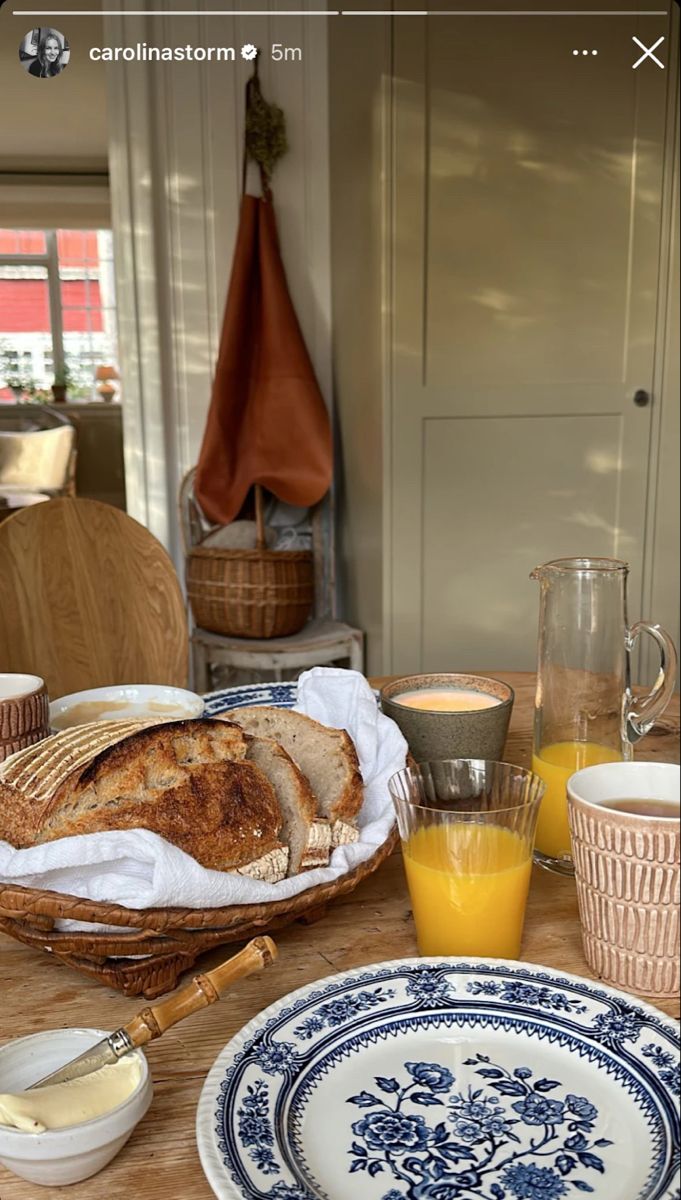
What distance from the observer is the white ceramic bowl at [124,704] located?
979 mm

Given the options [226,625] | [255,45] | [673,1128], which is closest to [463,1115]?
[673,1128]

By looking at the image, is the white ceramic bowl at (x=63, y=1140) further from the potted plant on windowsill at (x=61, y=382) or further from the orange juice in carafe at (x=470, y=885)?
the potted plant on windowsill at (x=61, y=382)

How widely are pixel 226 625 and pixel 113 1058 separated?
1.99m

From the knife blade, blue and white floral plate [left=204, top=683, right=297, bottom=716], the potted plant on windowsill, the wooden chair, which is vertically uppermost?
the potted plant on windowsill

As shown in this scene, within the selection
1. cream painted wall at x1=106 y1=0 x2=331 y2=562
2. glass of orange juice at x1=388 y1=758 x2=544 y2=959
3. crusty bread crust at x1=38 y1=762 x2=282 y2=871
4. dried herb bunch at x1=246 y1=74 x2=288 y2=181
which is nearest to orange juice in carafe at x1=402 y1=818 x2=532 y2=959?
glass of orange juice at x1=388 y1=758 x2=544 y2=959

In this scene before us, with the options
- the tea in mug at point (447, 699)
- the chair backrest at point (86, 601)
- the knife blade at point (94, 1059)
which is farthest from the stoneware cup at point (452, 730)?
the chair backrest at point (86, 601)

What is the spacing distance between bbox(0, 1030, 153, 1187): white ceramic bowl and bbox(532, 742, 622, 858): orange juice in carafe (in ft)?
1.30

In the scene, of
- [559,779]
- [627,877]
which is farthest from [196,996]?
[559,779]

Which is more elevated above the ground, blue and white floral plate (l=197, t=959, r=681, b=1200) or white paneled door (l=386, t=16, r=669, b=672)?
white paneled door (l=386, t=16, r=669, b=672)

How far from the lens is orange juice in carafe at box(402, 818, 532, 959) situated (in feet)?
2.20

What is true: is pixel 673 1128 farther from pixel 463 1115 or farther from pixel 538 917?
pixel 538 917

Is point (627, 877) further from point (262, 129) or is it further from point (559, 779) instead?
point (262, 129)

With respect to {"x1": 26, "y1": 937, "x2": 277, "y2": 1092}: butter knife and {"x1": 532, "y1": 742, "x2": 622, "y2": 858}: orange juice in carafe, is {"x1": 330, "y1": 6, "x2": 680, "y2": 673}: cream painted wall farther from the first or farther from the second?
{"x1": 26, "y1": 937, "x2": 277, "y2": 1092}: butter knife

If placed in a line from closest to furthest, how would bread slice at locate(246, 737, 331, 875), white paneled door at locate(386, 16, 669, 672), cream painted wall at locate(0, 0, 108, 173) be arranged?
bread slice at locate(246, 737, 331, 875), white paneled door at locate(386, 16, 669, 672), cream painted wall at locate(0, 0, 108, 173)
